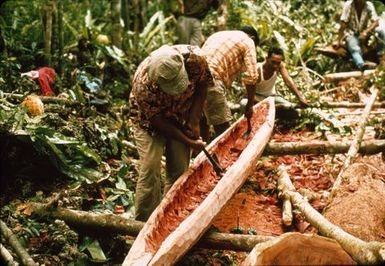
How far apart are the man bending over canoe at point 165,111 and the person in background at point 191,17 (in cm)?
484

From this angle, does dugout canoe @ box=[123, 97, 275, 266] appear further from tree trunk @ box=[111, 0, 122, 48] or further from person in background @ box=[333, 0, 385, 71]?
person in background @ box=[333, 0, 385, 71]

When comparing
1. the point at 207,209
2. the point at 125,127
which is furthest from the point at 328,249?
the point at 125,127

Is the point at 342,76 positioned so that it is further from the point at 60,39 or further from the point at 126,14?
the point at 60,39

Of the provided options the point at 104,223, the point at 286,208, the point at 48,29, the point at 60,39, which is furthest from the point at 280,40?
the point at 104,223

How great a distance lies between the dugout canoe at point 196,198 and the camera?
3.18 m

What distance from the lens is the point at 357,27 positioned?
9.42 meters

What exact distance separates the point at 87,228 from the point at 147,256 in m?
0.83

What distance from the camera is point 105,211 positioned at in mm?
4191

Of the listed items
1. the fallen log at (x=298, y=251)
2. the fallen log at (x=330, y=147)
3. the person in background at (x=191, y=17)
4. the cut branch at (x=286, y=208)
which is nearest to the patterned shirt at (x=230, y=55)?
the fallen log at (x=330, y=147)

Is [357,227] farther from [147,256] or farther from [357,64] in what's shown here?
[357,64]

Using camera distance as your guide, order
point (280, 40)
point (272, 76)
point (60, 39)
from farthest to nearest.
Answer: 1. point (280, 40)
2. point (60, 39)
3. point (272, 76)

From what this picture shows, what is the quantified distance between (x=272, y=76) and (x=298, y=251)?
4.42 m

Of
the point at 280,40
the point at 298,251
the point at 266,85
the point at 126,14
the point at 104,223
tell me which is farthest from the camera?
the point at 126,14

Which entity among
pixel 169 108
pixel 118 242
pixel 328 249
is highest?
pixel 169 108
